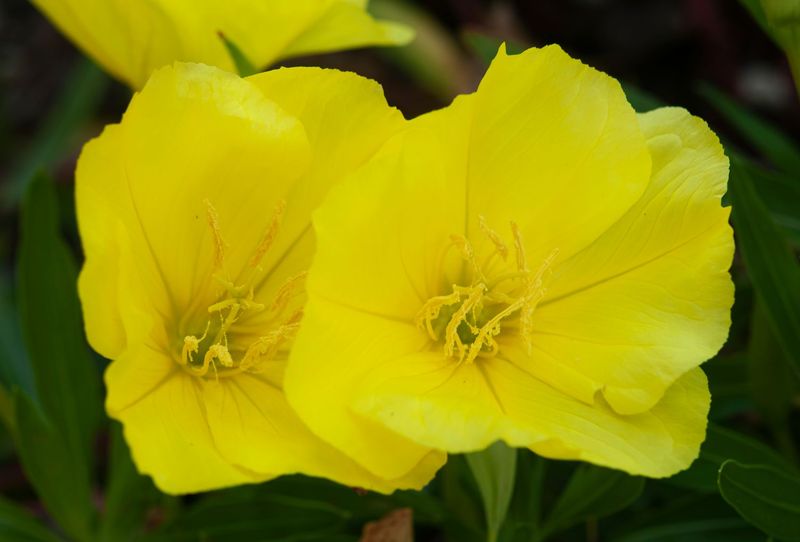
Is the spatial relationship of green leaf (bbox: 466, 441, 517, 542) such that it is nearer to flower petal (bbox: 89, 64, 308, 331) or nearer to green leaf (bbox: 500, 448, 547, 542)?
green leaf (bbox: 500, 448, 547, 542)

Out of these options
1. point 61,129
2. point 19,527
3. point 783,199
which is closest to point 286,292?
point 19,527

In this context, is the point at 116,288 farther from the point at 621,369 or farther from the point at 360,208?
the point at 621,369

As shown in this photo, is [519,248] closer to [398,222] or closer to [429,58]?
[398,222]

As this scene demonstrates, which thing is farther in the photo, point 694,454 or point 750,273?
point 750,273

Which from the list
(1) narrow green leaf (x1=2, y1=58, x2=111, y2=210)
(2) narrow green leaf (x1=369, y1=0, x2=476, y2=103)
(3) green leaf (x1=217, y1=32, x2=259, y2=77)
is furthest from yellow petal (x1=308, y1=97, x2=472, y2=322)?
(1) narrow green leaf (x1=2, y1=58, x2=111, y2=210)

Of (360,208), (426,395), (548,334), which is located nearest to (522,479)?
(548,334)

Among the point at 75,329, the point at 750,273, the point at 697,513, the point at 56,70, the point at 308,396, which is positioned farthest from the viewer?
the point at 56,70
